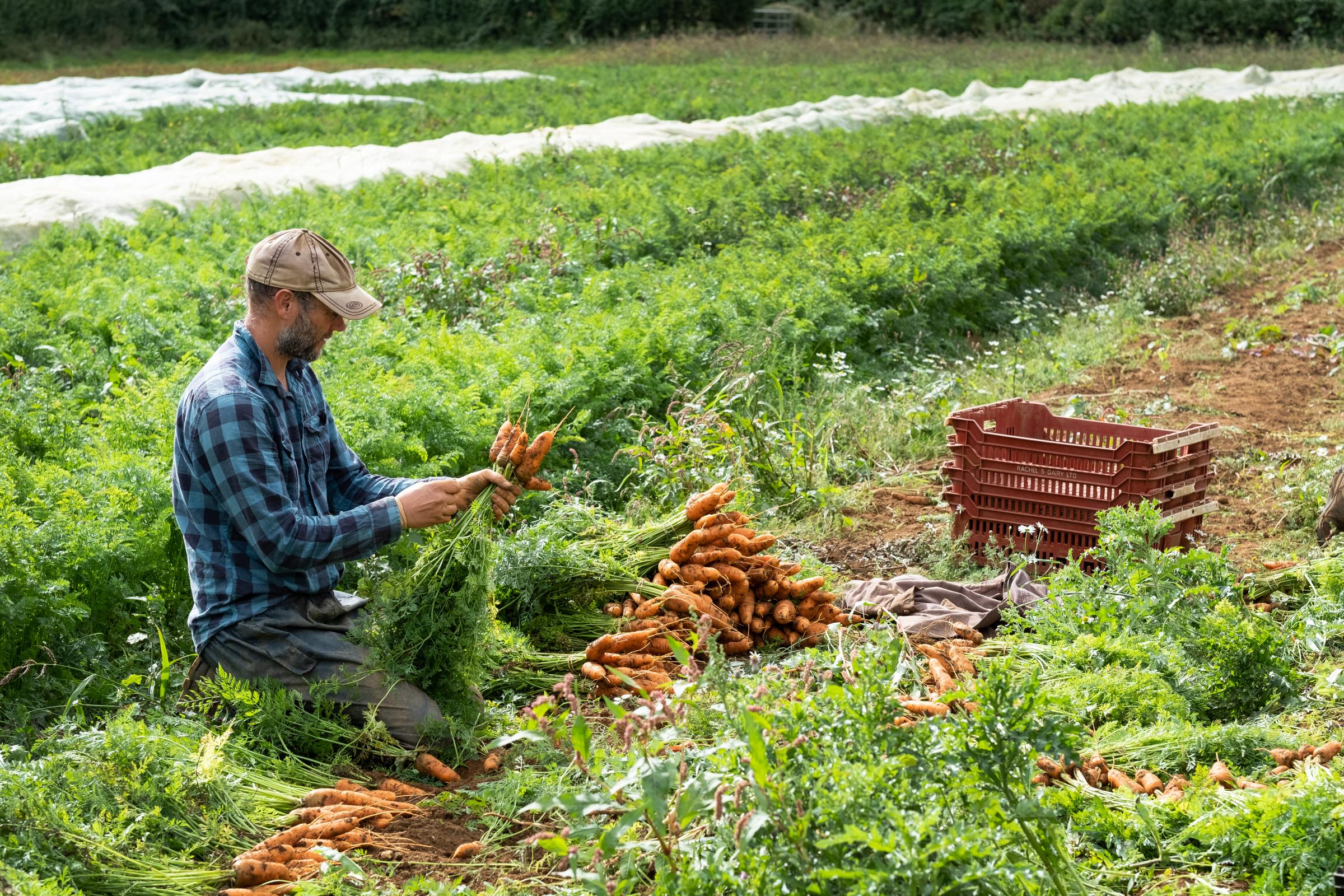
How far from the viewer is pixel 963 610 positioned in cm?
489

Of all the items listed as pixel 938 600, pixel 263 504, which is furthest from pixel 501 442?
pixel 938 600

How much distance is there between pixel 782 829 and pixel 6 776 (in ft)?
6.81

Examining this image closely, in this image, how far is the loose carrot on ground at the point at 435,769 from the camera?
387 cm

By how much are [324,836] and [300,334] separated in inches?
62.1

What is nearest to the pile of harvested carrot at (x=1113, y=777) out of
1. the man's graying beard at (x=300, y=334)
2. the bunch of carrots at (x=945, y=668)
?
the bunch of carrots at (x=945, y=668)

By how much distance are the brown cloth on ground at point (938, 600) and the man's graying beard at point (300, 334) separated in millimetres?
2161

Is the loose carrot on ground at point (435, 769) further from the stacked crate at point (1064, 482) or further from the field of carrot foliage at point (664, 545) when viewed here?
the stacked crate at point (1064, 482)

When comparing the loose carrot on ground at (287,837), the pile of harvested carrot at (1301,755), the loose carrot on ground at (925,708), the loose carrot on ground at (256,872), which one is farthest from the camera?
the loose carrot on ground at (925,708)

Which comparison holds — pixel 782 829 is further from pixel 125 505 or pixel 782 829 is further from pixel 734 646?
pixel 125 505

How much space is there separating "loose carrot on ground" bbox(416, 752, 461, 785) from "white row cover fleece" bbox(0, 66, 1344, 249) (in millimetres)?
7747

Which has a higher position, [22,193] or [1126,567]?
[22,193]

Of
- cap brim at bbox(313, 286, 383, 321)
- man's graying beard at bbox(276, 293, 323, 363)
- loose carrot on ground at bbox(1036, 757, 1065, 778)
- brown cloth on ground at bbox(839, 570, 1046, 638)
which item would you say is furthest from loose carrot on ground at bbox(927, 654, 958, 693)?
→ man's graying beard at bbox(276, 293, 323, 363)

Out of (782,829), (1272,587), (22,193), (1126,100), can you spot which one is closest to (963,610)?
(1272,587)

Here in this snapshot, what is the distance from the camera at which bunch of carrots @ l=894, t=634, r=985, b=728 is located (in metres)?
3.57
